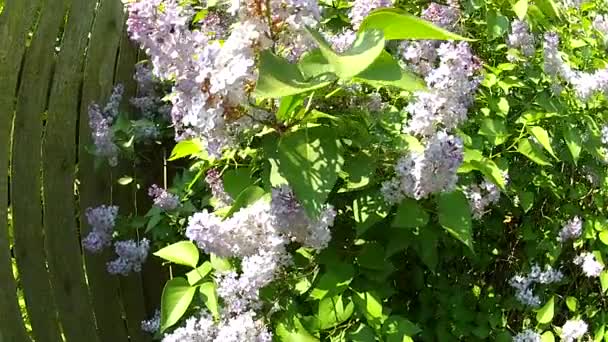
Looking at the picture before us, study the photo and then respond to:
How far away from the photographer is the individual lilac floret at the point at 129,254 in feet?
8.12

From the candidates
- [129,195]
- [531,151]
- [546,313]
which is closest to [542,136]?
[531,151]

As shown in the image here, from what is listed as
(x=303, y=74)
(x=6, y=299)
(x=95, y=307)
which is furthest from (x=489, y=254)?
(x=6, y=299)

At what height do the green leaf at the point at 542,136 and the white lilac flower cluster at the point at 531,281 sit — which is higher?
the green leaf at the point at 542,136

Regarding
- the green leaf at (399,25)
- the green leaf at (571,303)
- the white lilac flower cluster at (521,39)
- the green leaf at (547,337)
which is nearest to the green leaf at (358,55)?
the green leaf at (399,25)

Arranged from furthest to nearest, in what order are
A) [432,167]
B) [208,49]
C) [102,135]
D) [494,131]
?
1. [102,135]
2. [494,131]
3. [432,167]
4. [208,49]

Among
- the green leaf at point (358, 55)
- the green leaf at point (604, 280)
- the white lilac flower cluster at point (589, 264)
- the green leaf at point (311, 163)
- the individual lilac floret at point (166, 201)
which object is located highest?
the green leaf at point (358, 55)

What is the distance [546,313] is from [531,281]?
0.32ft

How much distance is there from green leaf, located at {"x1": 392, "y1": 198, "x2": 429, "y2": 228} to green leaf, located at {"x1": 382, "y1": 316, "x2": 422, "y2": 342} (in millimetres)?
234

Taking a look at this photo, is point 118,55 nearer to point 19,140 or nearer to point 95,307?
point 19,140

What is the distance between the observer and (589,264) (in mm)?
2369

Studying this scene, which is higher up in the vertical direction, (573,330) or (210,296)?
(210,296)

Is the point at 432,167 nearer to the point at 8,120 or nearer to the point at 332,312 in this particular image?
the point at 332,312

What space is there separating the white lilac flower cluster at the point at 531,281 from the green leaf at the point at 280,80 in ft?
4.00

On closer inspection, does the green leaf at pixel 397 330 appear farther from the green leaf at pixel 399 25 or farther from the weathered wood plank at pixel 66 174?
the weathered wood plank at pixel 66 174
